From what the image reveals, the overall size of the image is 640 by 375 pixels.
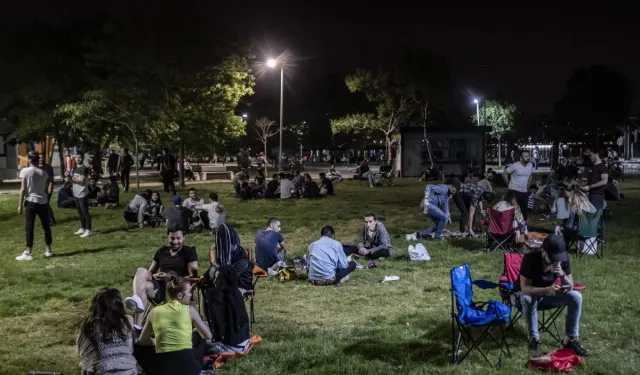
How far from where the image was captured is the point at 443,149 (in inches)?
1563

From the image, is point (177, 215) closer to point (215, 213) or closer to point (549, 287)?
point (215, 213)

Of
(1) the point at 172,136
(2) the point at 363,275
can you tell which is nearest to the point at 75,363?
(2) the point at 363,275

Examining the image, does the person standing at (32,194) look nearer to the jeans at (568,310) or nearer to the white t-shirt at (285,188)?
the jeans at (568,310)

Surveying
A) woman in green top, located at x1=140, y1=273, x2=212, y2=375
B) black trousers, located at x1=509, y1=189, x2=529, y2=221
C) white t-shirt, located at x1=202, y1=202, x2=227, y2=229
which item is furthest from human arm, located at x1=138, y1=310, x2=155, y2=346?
white t-shirt, located at x1=202, y1=202, x2=227, y2=229

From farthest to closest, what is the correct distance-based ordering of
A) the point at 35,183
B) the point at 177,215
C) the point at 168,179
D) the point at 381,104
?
the point at 381,104 < the point at 168,179 < the point at 177,215 < the point at 35,183

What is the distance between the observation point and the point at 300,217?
18.7 metres

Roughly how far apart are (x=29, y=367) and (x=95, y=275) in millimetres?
4339

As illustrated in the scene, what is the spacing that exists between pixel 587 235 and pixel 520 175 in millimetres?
1738

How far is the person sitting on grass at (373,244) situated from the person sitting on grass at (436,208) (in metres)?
2.27

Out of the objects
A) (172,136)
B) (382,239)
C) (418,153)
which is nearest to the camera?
(382,239)

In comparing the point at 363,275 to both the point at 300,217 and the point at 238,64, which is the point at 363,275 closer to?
the point at 300,217

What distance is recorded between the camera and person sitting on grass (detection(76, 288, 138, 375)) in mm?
4805

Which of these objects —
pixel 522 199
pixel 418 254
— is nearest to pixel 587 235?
pixel 522 199

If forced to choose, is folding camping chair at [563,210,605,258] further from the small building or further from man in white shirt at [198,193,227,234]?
the small building
